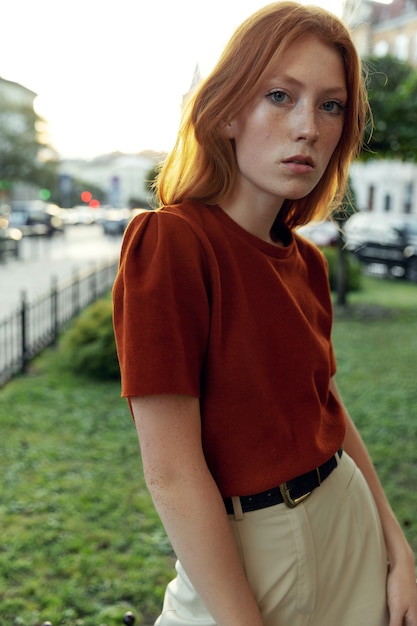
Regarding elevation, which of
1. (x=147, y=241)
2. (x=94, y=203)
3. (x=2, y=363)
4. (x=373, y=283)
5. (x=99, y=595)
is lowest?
(x=94, y=203)

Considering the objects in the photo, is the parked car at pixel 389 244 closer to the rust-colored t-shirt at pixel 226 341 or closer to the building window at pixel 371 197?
the rust-colored t-shirt at pixel 226 341

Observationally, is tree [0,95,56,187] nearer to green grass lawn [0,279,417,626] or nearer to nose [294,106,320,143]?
green grass lawn [0,279,417,626]

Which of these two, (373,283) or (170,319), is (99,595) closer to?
(170,319)

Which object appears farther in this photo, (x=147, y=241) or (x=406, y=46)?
(x=406, y=46)

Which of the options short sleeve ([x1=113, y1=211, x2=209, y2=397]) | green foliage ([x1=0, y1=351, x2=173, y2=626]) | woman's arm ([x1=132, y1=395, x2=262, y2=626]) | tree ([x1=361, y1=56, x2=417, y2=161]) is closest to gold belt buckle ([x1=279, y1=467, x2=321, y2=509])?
woman's arm ([x1=132, y1=395, x2=262, y2=626])

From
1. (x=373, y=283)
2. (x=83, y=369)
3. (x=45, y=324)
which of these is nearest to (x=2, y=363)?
(x=83, y=369)

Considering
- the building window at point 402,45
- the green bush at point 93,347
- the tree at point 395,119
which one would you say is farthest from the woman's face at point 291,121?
the building window at point 402,45

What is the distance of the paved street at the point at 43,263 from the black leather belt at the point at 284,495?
1024 centimetres

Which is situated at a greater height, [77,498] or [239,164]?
[239,164]

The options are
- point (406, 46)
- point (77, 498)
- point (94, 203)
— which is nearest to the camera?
point (77, 498)

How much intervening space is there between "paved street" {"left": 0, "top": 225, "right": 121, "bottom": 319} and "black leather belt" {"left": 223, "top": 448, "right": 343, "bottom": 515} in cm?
1024

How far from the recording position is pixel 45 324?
1000 cm

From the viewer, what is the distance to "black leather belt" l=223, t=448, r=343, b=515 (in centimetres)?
133

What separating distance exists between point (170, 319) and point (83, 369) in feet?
21.5
